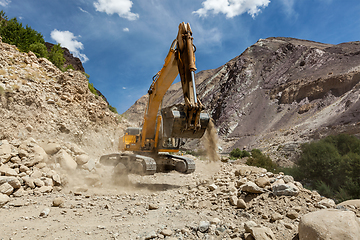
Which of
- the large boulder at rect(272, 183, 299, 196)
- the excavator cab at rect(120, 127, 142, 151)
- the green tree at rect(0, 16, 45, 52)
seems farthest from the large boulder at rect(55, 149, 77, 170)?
the green tree at rect(0, 16, 45, 52)

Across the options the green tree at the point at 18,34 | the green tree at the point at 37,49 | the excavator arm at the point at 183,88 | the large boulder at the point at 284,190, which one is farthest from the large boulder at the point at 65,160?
the green tree at the point at 18,34

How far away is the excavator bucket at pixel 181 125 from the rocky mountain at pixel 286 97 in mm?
22967

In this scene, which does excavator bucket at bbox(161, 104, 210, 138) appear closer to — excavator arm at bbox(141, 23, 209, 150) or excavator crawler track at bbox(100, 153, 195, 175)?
excavator arm at bbox(141, 23, 209, 150)

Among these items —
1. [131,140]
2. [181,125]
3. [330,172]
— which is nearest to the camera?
[181,125]

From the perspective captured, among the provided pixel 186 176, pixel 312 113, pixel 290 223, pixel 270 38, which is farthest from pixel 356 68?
pixel 290 223

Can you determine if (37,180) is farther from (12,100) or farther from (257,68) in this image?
(257,68)

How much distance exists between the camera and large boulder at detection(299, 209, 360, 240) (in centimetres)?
293

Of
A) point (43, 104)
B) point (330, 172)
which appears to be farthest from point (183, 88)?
point (330, 172)

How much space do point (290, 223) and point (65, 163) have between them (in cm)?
736

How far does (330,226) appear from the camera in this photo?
9.98ft

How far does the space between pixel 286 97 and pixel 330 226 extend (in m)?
55.2

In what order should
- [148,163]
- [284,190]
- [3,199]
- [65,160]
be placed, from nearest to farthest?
[284,190]
[3,199]
[148,163]
[65,160]

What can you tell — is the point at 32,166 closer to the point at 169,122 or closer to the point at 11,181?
the point at 11,181

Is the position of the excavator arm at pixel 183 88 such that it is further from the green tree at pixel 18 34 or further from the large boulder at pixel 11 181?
the green tree at pixel 18 34
